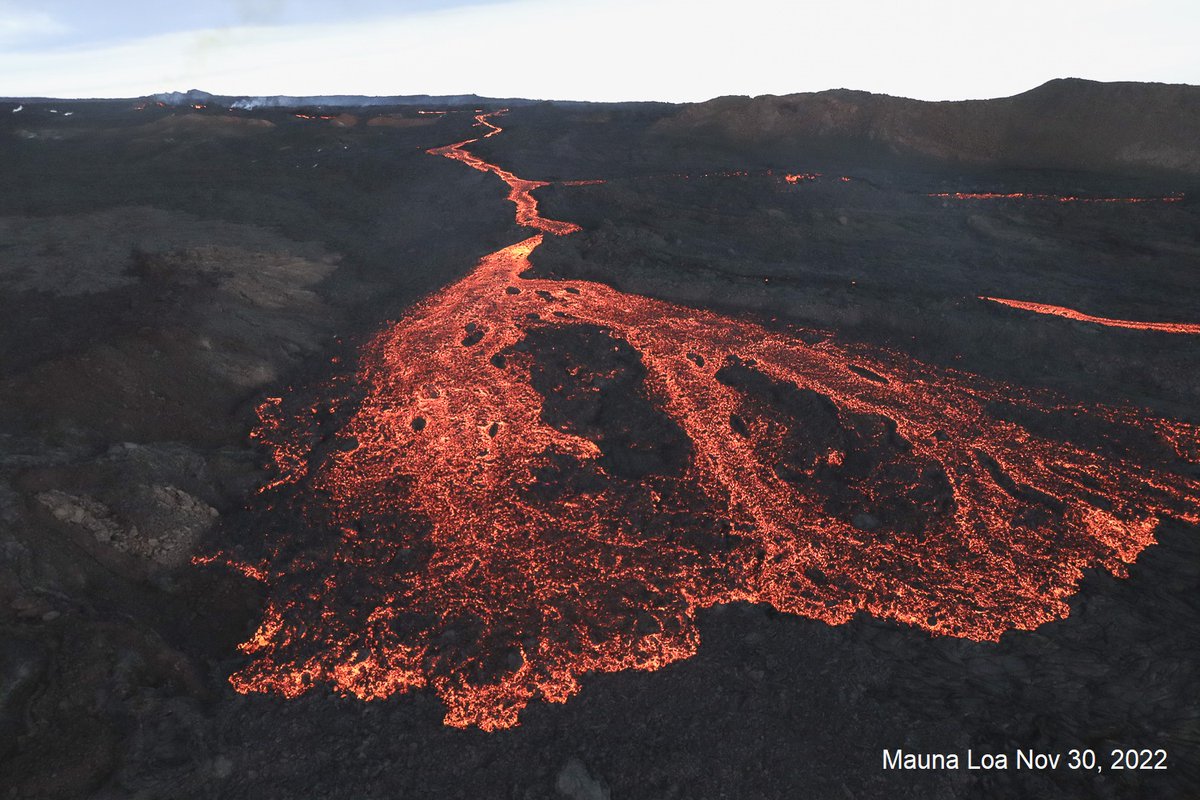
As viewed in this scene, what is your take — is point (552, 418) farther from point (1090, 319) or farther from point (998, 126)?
point (998, 126)

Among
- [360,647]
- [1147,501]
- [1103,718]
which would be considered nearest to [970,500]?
[1147,501]

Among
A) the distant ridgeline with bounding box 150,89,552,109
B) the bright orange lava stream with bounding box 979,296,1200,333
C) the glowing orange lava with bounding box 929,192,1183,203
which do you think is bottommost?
the bright orange lava stream with bounding box 979,296,1200,333

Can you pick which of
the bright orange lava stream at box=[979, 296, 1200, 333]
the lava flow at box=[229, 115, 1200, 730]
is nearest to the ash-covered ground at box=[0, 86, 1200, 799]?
A: the lava flow at box=[229, 115, 1200, 730]

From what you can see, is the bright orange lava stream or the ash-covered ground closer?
the ash-covered ground

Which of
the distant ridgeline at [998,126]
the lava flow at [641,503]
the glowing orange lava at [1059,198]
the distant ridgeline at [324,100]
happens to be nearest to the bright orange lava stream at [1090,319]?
the lava flow at [641,503]

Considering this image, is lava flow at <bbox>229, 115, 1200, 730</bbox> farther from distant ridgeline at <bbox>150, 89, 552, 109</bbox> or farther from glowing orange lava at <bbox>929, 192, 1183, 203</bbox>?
distant ridgeline at <bbox>150, 89, 552, 109</bbox>

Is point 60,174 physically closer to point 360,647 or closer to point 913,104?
point 360,647
